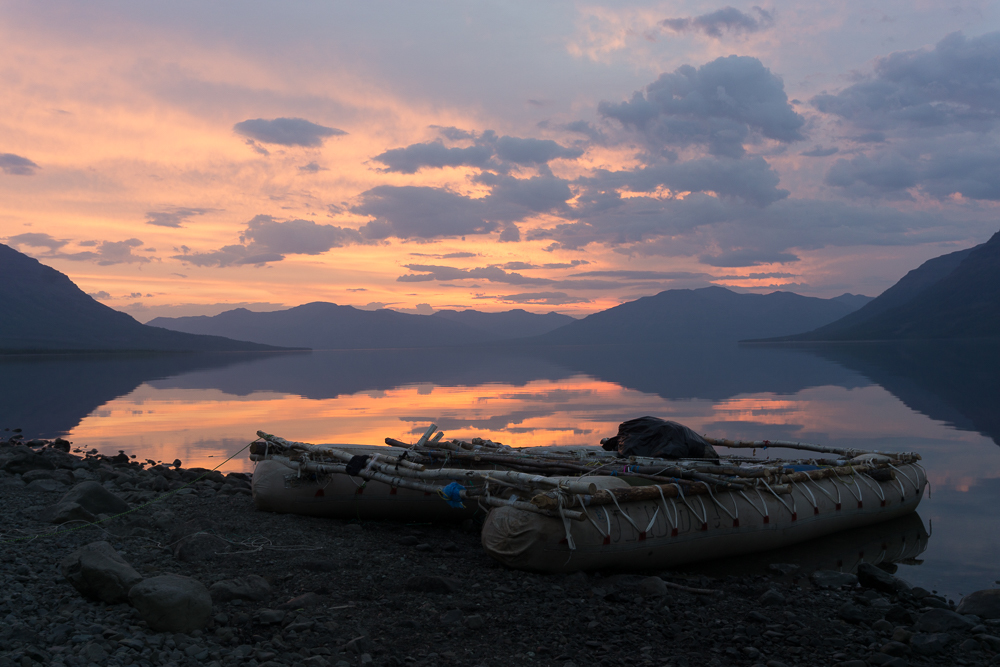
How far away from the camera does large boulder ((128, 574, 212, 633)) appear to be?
5559 millimetres

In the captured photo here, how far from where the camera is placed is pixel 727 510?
9.16m

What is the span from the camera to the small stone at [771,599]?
745 cm

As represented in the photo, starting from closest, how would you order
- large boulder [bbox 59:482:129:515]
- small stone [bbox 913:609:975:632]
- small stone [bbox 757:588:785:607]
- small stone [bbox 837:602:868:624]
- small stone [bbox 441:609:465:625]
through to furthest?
small stone [bbox 441:609:465:625]
small stone [bbox 913:609:975:632]
small stone [bbox 837:602:868:624]
small stone [bbox 757:588:785:607]
large boulder [bbox 59:482:129:515]

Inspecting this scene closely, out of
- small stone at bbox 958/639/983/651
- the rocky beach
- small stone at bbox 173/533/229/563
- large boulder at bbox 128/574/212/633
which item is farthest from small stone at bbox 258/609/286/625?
small stone at bbox 958/639/983/651

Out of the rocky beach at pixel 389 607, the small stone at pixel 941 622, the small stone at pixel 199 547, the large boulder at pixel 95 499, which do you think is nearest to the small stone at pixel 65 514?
the rocky beach at pixel 389 607

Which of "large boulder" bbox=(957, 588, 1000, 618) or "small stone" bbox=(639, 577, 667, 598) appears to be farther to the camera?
"small stone" bbox=(639, 577, 667, 598)

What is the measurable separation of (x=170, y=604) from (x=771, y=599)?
6.30 m

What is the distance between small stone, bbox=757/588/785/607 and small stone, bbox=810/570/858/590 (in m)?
1.20

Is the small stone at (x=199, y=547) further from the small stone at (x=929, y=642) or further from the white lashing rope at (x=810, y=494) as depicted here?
the white lashing rope at (x=810, y=494)

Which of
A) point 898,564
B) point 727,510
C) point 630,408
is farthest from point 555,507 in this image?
point 630,408

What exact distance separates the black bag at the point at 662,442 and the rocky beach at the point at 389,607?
291cm

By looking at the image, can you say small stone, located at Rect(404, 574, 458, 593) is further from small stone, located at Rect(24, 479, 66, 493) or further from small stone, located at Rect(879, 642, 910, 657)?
small stone, located at Rect(24, 479, 66, 493)

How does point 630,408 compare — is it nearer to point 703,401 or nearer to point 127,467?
point 703,401

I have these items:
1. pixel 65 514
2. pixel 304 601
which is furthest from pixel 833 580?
pixel 65 514
